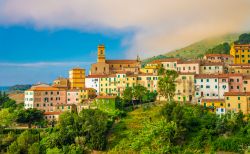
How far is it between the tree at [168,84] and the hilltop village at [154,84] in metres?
3.77

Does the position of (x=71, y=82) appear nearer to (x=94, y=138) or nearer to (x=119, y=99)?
(x=119, y=99)

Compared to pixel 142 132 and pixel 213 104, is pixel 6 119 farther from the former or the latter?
pixel 213 104

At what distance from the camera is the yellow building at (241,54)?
247 ft

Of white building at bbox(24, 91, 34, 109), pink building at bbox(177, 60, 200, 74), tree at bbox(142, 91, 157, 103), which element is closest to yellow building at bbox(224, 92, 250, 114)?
pink building at bbox(177, 60, 200, 74)

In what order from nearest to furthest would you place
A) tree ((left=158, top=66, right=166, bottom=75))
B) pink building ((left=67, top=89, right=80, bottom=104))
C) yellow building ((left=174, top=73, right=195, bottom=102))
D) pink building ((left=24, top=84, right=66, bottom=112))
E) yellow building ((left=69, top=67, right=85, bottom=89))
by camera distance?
yellow building ((left=174, top=73, right=195, bottom=102)) < tree ((left=158, top=66, right=166, bottom=75)) < pink building ((left=24, top=84, right=66, bottom=112)) < pink building ((left=67, top=89, right=80, bottom=104)) < yellow building ((left=69, top=67, right=85, bottom=89))

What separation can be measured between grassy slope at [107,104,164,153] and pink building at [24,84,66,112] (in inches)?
742

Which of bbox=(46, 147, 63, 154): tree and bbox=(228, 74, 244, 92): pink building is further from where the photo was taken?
bbox=(228, 74, 244, 92): pink building

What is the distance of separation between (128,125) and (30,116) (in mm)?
18619

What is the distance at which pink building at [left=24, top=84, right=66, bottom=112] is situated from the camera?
72.6 m

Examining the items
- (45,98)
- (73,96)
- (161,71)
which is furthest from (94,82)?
(161,71)

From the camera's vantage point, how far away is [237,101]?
56281 millimetres

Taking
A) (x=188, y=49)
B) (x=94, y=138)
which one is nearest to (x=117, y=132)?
(x=94, y=138)

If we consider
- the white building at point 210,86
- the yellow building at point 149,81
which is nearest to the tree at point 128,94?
the yellow building at point 149,81

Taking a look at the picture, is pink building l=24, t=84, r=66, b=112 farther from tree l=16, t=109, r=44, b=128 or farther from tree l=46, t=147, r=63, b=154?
tree l=46, t=147, r=63, b=154
